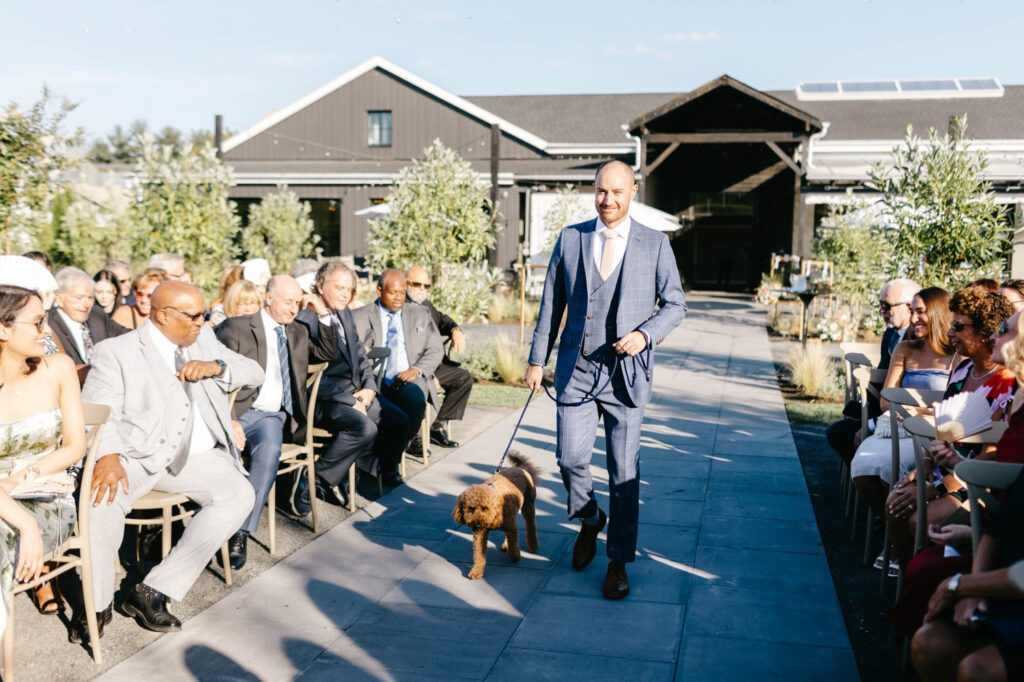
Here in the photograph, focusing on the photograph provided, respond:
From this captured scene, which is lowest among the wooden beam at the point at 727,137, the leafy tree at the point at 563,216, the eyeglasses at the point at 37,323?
the eyeglasses at the point at 37,323

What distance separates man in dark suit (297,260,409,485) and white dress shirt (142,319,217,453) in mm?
1346

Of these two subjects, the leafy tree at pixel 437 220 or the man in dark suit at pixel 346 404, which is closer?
the man in dark suit at pixel 346 404

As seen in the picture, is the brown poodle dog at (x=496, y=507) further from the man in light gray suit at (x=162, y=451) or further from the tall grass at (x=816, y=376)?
the tall grass at (x=816, y=376)

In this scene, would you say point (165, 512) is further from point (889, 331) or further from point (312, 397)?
point (889, 331)

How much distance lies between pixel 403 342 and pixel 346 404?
120cm

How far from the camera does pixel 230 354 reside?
15.5ft

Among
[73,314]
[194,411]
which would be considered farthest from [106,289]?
[194,411]

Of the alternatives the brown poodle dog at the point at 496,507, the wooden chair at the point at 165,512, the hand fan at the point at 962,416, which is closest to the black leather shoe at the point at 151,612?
the wooden chair at the point at 165,512

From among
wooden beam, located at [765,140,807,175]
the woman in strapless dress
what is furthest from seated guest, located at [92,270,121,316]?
wooden beam, located at [765,140,807,175]

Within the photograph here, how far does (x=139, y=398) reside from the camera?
4.18 m

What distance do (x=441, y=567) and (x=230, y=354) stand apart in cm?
165

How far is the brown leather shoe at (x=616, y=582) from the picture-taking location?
4348 mm

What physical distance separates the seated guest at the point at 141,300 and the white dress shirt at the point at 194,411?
2853mm

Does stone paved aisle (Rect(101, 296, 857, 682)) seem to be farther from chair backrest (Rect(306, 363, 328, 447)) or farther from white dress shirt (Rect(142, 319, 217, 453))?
white dress shirt (Rect(142, 319, 217, 453))
